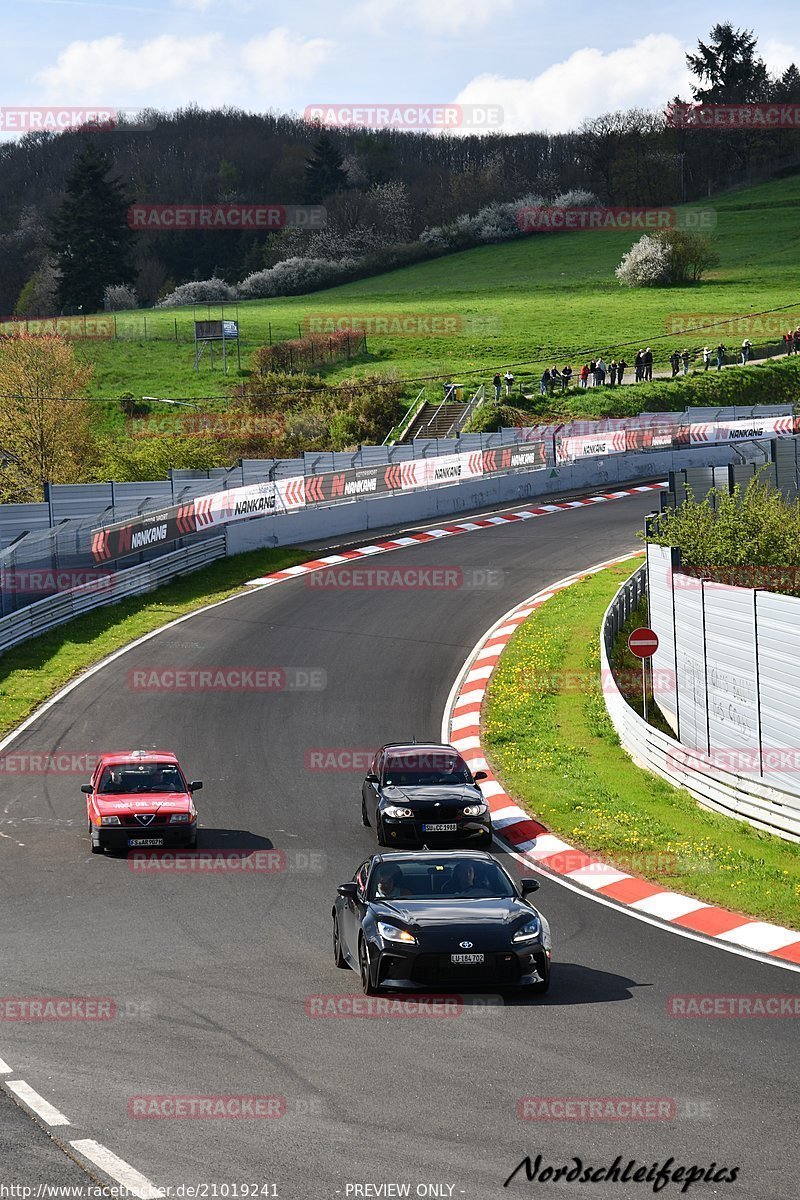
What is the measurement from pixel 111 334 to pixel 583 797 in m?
87.9

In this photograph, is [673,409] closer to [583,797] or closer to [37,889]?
[583,797]

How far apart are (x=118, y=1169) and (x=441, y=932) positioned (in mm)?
4538

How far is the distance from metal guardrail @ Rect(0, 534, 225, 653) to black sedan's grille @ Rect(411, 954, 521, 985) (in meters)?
22.7

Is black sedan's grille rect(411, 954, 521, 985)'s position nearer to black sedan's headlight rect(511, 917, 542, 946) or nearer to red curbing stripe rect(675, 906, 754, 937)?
black sedan's headlight rect(511, 917, 542, 946)

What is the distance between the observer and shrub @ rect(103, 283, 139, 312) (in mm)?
124625

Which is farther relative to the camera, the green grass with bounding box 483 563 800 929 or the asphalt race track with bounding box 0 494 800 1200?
the green grass with bounding box 483 563 800 929

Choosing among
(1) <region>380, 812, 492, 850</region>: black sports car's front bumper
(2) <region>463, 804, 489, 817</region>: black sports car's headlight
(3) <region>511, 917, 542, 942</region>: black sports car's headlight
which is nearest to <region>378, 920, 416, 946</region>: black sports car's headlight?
(3) <region>511, 917, 542, 942</region>: black sports car's headlight

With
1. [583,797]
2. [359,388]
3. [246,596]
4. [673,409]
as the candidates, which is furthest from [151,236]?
[583,797]

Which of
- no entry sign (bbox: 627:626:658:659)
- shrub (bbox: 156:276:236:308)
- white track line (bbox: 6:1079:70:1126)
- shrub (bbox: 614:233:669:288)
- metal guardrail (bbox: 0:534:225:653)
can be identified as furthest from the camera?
shrub (bbox: 156:276:236:308)

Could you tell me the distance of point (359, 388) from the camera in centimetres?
7525

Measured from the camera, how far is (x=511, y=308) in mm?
100938

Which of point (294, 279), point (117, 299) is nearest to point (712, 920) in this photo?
point (117, 299)
